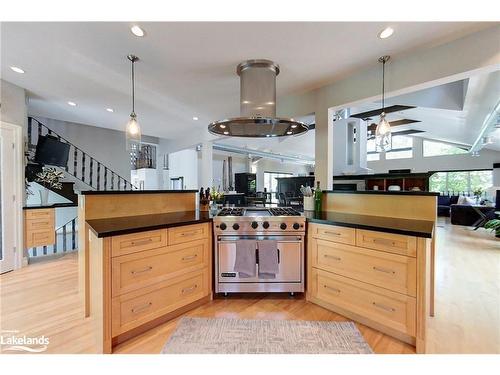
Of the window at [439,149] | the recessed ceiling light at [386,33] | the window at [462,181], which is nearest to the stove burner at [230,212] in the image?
the recessed ceiling light at [386,33]

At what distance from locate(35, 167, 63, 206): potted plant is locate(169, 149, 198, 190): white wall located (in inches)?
175

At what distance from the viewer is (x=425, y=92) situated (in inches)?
155

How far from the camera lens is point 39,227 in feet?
12.4

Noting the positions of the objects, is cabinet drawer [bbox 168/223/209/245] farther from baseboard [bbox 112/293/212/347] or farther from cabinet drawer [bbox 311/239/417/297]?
cabinet drawer [bbox 311/239/417/297]

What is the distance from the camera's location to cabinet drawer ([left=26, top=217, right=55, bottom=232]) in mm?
3664

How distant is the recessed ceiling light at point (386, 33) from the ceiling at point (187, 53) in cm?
4

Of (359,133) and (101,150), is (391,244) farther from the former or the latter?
(101,150)

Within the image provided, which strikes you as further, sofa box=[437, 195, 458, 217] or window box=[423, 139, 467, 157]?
window box=[423, 139, 467, 157]

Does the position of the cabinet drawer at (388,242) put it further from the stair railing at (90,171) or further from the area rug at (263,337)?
the stair railing at (90,171)


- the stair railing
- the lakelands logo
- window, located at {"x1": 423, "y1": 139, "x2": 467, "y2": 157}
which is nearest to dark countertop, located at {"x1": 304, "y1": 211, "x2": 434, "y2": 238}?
the lakelands logo

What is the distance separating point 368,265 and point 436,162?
11.1m

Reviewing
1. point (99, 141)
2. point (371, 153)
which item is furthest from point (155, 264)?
point (371, 153)
